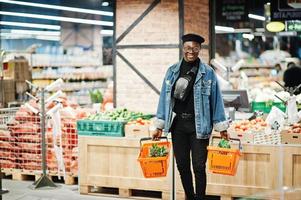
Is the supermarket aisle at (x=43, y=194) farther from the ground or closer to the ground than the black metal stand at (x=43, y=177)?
closer to the ground

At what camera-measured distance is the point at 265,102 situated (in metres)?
8.54

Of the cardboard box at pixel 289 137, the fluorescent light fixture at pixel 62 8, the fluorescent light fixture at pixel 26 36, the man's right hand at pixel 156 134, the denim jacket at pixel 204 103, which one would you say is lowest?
the cardboard box at pixel 289 137

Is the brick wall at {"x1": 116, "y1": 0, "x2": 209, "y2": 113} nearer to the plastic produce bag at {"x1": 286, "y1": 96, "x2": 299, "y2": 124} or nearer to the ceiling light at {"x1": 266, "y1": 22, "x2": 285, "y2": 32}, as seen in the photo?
the plastic produce bag at {"x1": 286, "y1": 96, "x2": 299, "y2": 124}

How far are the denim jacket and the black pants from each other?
0.30ft

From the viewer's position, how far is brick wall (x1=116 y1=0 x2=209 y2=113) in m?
9.20

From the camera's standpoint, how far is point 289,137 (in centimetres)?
622

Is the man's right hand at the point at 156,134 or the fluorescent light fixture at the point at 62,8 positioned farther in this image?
the fluorescent light fixture at the point at 62,8

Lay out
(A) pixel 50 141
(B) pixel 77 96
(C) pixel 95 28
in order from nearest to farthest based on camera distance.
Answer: (A) pixel 50 141
(B) pixel 77 96
(C) pixel 95 28

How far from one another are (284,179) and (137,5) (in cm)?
436

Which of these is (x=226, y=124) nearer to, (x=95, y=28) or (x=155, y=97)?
(x=155, y=97)

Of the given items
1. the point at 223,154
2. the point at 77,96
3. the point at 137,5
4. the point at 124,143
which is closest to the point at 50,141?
the point at 124,143

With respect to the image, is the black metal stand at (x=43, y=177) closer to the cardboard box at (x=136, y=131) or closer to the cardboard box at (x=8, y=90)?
the cardboard box at (x=136, y=131)

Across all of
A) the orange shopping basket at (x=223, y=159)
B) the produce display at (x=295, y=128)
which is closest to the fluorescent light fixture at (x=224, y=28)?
the produce display at (x=295, y=128)

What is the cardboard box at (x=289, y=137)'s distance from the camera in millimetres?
6184
